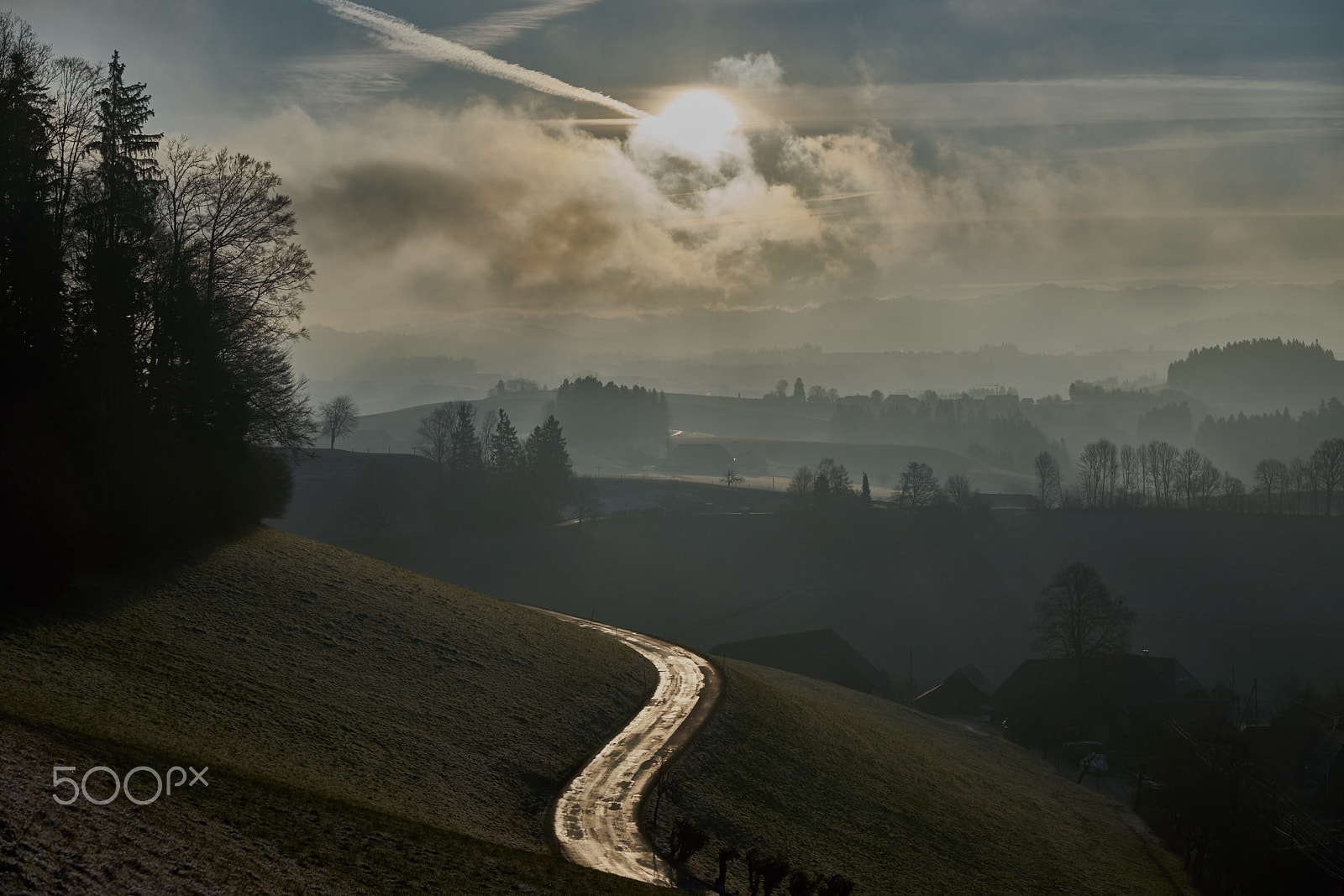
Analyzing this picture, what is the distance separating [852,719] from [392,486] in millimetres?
93845

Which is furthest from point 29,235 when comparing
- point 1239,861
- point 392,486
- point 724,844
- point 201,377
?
point 392,486

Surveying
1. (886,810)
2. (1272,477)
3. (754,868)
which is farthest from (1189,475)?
(754,868)

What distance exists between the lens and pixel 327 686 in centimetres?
2814

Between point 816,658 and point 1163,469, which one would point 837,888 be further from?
point 1163,469

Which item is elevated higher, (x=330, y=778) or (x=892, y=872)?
(x=330, y=778)

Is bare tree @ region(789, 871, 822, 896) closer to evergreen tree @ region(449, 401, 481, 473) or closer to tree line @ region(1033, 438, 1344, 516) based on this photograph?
evergreen tree @ region(449, 401, 481, 473)

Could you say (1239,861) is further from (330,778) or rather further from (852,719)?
(330,778)

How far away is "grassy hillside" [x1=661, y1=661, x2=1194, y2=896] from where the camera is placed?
1088 inches

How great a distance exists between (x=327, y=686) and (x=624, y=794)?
427 inches

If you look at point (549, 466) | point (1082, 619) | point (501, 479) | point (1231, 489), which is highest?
point (1231, 489)

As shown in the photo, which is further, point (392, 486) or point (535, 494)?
point (535, 494)

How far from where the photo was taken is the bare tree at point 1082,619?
73.5 meters

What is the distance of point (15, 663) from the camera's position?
20.8 metres

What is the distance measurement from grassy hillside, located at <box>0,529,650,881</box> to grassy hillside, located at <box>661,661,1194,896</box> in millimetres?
5416
